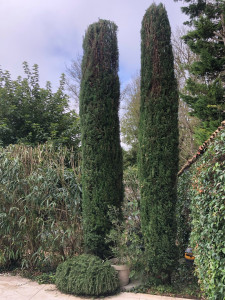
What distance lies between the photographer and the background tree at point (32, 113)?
274 inches

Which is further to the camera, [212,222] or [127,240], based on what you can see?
[127,240]

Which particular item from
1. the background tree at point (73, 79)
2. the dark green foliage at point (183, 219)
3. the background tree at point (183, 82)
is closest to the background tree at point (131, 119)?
the background tree at point (73, 79)

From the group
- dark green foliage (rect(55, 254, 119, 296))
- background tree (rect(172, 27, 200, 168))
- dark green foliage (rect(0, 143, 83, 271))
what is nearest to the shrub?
dark green foliage (rect(55, 254, 119, 296))

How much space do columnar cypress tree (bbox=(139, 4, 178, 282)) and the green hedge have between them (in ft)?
2.67

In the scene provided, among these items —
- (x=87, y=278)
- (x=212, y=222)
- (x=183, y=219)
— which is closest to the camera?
(x=212, y=222)

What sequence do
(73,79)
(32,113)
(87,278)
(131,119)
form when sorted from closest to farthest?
(87,278) → (32,113) → (73,79) → (131,119)

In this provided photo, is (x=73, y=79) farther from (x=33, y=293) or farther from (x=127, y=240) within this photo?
(x=33, y=293)

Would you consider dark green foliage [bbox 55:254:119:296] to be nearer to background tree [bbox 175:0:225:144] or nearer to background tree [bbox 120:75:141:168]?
background tree [bbox 175:0:225:144]

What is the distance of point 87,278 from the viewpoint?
3.23 meters

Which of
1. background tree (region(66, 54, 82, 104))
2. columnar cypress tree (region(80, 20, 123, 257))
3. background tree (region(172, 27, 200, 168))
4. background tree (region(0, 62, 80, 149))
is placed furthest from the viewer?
background tree (region(66, 54, 82, 104))

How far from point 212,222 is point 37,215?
118 inches

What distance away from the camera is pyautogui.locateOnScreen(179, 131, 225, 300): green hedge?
2088 mm

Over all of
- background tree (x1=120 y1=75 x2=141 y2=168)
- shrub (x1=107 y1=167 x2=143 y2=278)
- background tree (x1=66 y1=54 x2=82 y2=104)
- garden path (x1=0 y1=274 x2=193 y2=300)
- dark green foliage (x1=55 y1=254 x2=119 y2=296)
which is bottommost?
garden path (x1=0 y1=274 x2=193 y2=300)

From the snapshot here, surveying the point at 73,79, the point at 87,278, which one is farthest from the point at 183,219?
the point at 73,79
